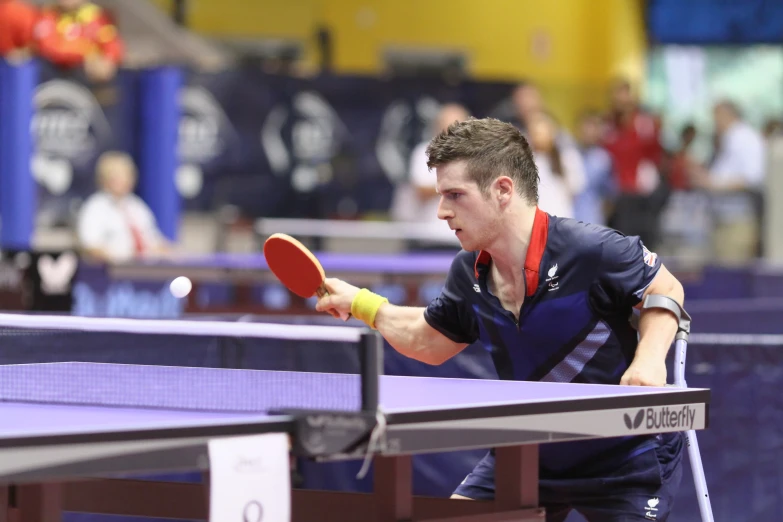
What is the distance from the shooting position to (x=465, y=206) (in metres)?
3.21

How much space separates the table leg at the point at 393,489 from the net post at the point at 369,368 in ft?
1.11

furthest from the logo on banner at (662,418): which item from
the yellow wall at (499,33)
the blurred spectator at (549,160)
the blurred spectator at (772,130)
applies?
→ the yellow wall at (499,33)

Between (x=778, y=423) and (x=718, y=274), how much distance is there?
16.7 feet

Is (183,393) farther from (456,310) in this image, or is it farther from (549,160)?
(549,160)

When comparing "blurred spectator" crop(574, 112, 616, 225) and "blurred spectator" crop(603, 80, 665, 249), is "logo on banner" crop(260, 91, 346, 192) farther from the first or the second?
"blurred spectator" crop(603, 80, 665, 249)

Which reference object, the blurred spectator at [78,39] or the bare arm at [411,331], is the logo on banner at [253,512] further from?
the blurred spectator at [78,39]

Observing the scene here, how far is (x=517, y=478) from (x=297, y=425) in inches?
27.3

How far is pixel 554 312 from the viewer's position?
10.8ft

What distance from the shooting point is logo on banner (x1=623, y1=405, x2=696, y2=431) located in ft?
9.14

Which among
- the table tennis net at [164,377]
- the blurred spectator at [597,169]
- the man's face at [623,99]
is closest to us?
the table tennis net at [164,377]

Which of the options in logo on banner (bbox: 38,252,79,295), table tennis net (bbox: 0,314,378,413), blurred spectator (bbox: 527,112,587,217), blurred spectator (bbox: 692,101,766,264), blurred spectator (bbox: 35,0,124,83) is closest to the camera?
table tennis net (bbox: 0,314,378,413)

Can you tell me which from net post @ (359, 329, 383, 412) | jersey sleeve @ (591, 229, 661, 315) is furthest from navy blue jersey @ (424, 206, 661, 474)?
net post @ (359, 329, 383, 412)

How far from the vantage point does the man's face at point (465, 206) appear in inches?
126

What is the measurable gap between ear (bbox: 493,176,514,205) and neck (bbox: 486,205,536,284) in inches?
1.8
